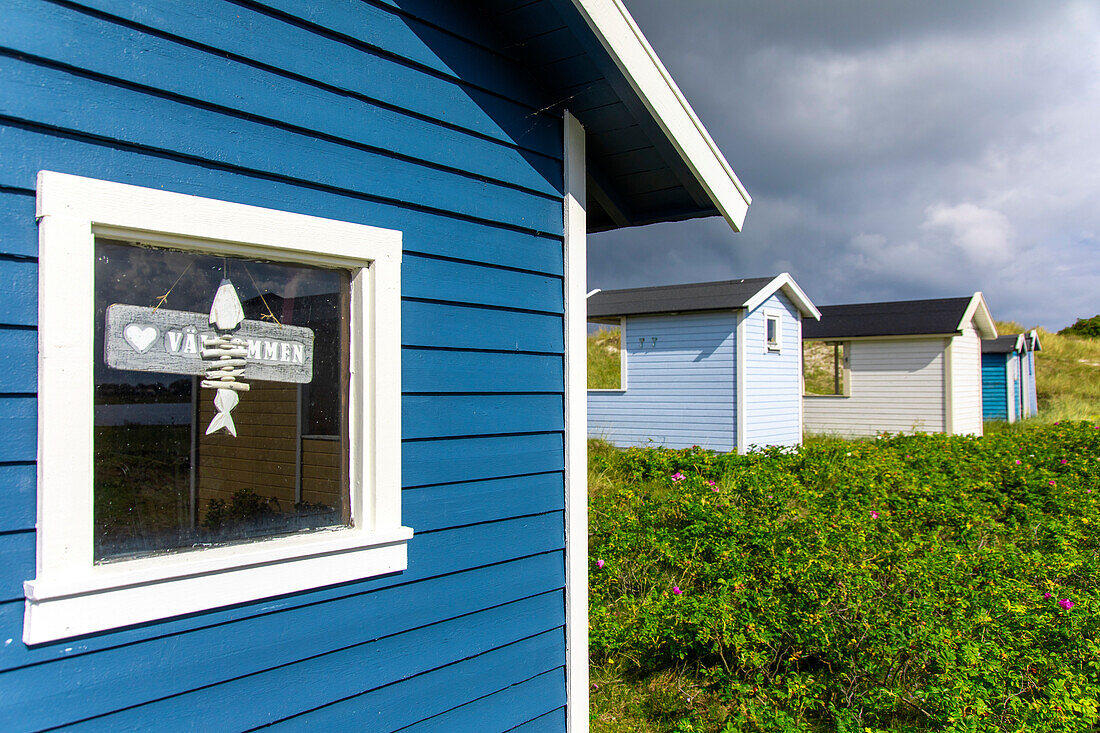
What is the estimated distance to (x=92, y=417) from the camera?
6.36ft

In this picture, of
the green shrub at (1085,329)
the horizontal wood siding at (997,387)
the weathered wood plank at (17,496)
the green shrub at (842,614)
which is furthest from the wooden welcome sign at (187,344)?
the green shrub at (1085,329)

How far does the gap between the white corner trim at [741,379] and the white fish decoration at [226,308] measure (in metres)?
12.7

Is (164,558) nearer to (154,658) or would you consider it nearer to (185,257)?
(154,658)

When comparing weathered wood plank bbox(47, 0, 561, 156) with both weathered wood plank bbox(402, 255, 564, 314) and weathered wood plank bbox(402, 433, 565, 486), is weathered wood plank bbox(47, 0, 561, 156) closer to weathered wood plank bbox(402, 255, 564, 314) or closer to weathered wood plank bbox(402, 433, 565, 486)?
weathered wood plank bbox(402, 255, 564, 314)

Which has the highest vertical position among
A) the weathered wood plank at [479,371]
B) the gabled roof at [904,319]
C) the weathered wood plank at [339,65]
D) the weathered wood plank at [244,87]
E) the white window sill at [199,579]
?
the gabled roof at [904,319]

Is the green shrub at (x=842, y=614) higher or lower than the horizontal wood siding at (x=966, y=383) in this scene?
lower

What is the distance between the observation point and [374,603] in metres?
2.53

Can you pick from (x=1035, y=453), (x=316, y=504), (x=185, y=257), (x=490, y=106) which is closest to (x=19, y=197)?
(x=185, y=257)

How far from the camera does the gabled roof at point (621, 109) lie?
9.47 feet

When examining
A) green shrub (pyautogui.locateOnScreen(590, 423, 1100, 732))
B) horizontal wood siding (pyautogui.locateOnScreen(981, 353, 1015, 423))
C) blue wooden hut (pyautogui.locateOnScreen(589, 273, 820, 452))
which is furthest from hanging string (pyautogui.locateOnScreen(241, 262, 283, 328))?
horizontal wood siding (pyautogui.locateOnScreen(981, 353, 1015, 423))

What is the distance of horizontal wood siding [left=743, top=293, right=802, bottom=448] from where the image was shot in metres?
14.3

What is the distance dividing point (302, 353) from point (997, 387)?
26.1 metres

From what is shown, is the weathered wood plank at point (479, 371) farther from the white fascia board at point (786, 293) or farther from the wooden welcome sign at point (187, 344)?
the white fascia board at point (786, 293)

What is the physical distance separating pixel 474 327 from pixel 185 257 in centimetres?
111
